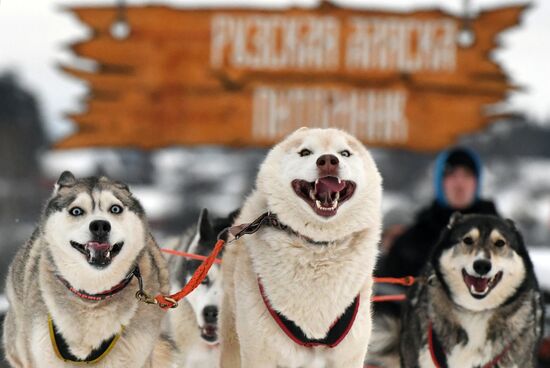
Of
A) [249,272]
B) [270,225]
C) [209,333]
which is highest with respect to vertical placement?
[270,225]

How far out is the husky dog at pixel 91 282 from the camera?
2.79m

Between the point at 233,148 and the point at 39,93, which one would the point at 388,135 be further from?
the point at 39,93

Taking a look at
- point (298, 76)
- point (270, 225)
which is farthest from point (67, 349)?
point (298, 76)

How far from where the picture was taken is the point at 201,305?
380 centimetres

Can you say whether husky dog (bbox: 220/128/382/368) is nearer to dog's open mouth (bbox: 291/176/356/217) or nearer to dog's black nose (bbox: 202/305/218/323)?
dog's open mouth (bbox: 291/176/356/217)

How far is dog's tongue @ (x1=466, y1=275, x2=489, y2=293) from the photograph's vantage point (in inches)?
139

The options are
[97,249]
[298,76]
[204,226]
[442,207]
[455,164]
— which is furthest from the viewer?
[298,76]

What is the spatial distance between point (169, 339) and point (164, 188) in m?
7.37

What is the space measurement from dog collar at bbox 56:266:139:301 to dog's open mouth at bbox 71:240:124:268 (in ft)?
0.54

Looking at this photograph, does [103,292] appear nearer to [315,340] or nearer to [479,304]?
[315,340]

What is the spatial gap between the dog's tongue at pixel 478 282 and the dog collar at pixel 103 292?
1.43 meters

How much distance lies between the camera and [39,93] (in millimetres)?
12320

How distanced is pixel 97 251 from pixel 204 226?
101 centimetres

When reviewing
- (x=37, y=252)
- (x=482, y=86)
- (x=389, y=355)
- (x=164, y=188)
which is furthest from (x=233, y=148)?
(x=37, y=252)
